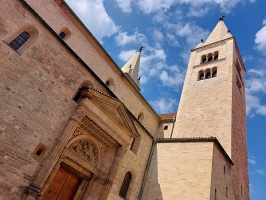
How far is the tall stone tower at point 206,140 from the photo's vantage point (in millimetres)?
10859

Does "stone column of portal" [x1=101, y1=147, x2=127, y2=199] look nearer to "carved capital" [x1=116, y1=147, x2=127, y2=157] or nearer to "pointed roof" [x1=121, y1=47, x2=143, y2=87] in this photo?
"carved capital" [x1=116, y1=147, x2=127, y2=157]

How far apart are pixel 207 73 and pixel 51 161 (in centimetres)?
1519

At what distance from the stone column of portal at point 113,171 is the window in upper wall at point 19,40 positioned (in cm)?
634

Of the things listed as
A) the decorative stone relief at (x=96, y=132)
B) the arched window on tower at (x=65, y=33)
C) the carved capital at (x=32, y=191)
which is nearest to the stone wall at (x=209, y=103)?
the decorative stone relief at (x=96, y=132)

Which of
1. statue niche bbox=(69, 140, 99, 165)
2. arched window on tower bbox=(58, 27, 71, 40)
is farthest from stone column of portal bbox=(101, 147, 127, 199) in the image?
arched window on tower bbox=(58, 27, 71, 40)

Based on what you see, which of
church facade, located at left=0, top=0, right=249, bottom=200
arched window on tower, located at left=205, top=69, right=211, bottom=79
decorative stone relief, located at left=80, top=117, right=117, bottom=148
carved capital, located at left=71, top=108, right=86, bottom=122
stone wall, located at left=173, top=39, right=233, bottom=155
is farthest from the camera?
arched window on tower, located at left=205, top=69, right=211, bottom=79

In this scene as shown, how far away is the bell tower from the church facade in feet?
0.30

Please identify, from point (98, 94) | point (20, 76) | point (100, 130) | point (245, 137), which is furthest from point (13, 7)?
point (245, 137)

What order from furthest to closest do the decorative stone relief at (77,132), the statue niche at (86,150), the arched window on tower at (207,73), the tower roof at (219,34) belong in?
1. the tower roof at (219,34)
2. the arched window on tower at (207,73)
3. the statue niche at (86,150)
4. the decorative stone relief at (77,132)

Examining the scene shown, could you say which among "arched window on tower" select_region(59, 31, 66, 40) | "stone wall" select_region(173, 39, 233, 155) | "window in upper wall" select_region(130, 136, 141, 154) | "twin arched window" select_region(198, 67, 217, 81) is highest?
"twin arched window" select_region(198, 67, 217, 81)

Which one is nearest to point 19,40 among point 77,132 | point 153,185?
point 77,132

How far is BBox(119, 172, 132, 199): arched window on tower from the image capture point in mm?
11127

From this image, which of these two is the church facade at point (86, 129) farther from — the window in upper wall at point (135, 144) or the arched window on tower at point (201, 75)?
the arched window on tower at point (201, 75)

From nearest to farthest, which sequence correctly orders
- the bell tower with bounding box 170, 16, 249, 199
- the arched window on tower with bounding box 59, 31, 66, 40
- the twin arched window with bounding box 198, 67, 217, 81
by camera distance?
the arched window on tower with bounding box 59, 31, 66, 40 < the bell tower with bounding box 170, 16, 249, 199 < the twin arched window with bounding box 198, 67, 217, 81
